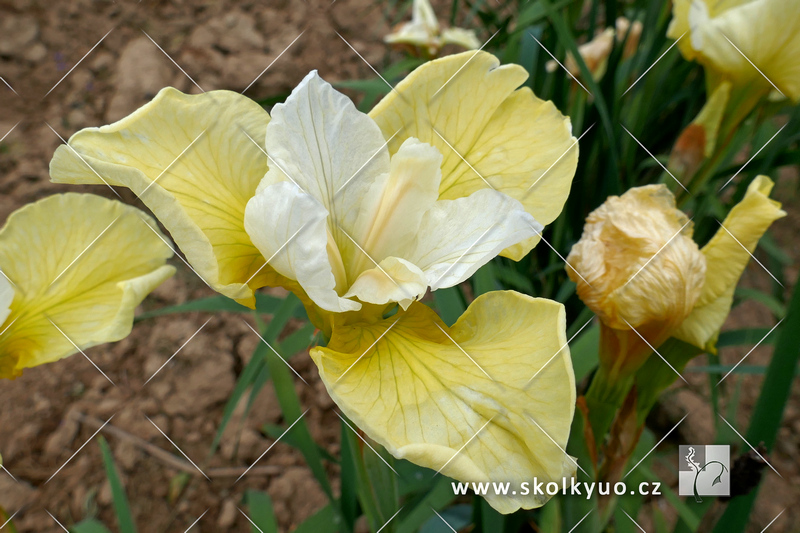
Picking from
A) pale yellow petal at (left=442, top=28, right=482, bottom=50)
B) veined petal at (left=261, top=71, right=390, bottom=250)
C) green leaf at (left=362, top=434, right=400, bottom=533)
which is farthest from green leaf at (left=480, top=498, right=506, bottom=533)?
pale yellow petal at (left=442, top=28, right=482, bottom=50)

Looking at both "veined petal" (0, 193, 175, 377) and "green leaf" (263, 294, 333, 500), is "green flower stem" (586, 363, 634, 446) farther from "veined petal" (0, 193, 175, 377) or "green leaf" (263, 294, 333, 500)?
"veined petal" (0, 193, 175, 377)

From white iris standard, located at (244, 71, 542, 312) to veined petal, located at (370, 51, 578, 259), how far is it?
39 mm

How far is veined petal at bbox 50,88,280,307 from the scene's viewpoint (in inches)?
17.2

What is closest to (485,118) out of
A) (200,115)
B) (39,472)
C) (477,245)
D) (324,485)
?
(477,245)

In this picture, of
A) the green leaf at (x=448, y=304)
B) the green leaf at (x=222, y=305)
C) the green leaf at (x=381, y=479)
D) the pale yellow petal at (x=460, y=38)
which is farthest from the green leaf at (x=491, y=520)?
the pale yellow petal at (x=460, y=38)

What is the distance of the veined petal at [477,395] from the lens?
0.38m

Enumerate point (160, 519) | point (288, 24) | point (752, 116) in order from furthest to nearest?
point (288, 24), point (160, 519), point (752, 116)

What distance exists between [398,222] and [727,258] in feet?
1.07

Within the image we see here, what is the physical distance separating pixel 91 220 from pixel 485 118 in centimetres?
40

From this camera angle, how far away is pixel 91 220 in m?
0.55

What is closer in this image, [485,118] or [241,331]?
[485,118]

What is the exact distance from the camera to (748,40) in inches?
27.5

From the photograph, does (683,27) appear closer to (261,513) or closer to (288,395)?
(288,395)

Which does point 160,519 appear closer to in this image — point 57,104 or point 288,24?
point 57,104
